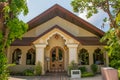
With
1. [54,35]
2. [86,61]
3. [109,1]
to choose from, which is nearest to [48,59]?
[54,35]

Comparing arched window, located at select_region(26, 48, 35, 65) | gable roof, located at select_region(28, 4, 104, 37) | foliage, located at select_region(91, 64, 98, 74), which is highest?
gable roof, located at select_region(28, 4, 104, 37)

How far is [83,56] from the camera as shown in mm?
22125

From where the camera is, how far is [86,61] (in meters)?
22.0

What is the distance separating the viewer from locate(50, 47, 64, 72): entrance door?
71.3 feet

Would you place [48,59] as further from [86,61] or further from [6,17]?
[6,17]

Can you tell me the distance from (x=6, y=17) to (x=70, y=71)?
10365mm

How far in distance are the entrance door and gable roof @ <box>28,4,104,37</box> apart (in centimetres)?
345

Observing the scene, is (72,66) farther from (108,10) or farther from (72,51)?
(108,10)

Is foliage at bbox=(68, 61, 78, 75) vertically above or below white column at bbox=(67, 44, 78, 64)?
below

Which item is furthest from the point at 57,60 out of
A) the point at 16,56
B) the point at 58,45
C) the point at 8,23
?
the point at 8,23

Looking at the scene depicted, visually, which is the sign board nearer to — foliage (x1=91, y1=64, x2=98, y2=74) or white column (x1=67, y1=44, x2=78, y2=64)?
white column (x1=67, y1=44, x2=78, y2=64)

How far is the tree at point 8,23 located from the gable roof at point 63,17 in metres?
11.1

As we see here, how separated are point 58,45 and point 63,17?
322 centimetres

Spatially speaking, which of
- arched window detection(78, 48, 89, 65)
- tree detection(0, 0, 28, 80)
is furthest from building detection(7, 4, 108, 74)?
tree detection(0, 0, 28, 80)
